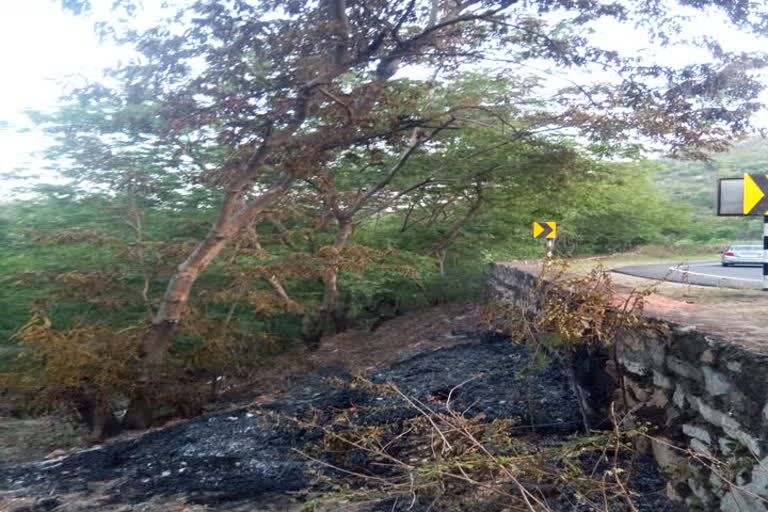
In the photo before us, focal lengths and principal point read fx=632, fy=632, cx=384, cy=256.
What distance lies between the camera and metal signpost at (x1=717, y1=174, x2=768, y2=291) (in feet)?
19.4

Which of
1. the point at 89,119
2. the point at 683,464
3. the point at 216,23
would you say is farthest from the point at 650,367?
the point at 89,119

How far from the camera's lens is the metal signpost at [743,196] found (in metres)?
5.90

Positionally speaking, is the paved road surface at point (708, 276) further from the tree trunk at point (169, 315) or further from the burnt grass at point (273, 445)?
the tree trunk at point (169, 315)

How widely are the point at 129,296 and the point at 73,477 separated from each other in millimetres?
4259

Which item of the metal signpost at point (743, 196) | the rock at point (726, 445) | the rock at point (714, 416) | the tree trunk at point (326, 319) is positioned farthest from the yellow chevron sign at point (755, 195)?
the tree trunk at point (326, 319)

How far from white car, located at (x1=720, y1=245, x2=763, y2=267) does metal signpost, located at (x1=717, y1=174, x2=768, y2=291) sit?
757 cm

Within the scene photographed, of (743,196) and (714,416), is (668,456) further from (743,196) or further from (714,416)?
(743,196)

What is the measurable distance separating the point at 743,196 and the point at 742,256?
7.88 m

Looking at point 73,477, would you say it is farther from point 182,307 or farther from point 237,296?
point 237,296

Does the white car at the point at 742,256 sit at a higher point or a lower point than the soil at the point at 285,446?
higher

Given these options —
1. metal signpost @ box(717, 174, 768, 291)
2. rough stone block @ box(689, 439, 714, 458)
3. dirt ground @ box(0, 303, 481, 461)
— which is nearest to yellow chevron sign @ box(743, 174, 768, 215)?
metal signpost @ box(717, 174, 768, 291)

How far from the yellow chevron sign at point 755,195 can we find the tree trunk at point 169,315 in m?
5.62

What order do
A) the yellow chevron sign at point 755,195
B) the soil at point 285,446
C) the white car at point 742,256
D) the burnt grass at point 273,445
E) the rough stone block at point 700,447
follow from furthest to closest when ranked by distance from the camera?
the white car at point 742,256, the yellow chevron sign at point 755,195, the burnt grass at point 273,445, the soil at point 285,446, the rough stone block at point 700,447

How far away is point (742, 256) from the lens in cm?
1280
